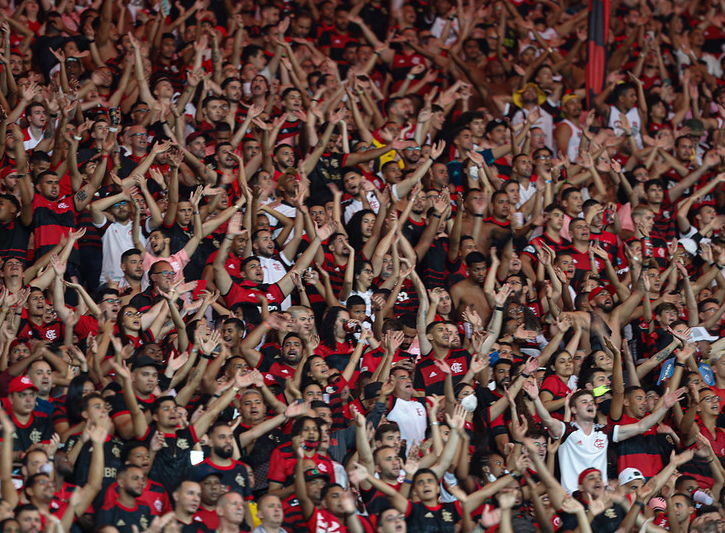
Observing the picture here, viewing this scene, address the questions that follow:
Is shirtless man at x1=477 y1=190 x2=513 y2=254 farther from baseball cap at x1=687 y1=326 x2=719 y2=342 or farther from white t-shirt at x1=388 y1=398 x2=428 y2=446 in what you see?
white t-shirt at x1=388 y1=398 x2=428 y2=446

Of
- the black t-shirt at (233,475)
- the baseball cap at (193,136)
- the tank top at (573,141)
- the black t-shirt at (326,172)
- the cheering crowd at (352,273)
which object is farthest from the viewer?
the tank top at (573,141)

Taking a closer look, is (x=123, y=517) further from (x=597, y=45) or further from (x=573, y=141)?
(x=597, y=45)

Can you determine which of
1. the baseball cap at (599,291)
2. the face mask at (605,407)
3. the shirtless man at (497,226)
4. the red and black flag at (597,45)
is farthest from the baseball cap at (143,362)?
Result: the red and black flag at (597,45)

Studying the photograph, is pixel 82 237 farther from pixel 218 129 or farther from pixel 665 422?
pixel 665 422

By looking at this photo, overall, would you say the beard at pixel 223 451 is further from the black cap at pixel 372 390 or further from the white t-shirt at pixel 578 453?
the white t-shirt at pixel 578 453

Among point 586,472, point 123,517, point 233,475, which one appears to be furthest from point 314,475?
point 586,472

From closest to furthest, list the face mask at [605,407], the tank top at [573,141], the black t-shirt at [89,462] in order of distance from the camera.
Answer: the black t-shirt at [89,462] → the face mask at [605,407] → the tank top at [573,141]

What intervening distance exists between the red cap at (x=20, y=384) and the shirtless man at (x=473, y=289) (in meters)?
3.77

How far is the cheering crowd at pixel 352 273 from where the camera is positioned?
8.89m

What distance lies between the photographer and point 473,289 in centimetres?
1144

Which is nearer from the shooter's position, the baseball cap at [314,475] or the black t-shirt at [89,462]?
the black t-shirt at [89,462]

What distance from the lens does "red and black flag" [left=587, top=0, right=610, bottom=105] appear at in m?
14.1

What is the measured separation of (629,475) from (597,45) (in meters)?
5.78

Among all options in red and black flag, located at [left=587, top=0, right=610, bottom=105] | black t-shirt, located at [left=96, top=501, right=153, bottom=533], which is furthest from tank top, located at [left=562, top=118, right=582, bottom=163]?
black t-shirt, located at [left=96, top=501, right=153, bottom=533]
